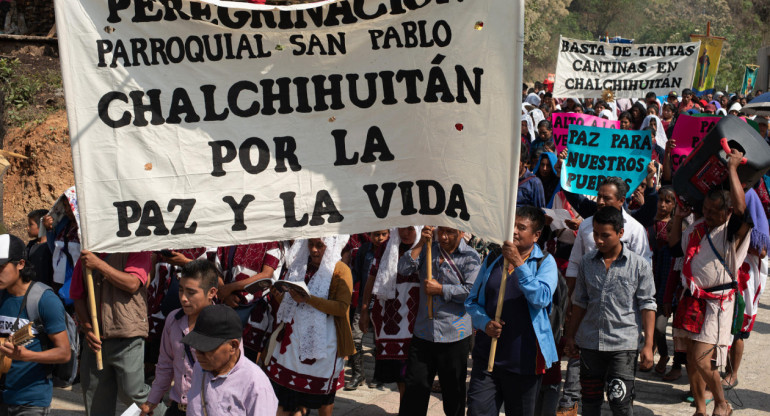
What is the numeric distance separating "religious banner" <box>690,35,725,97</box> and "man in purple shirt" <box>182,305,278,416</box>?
21297 mm

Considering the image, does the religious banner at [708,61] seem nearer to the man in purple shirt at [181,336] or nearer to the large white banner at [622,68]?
the large white banner at [622,68]

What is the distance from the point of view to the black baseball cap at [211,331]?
407 cm

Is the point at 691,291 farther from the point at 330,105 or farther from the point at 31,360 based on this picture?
the point at 31,360

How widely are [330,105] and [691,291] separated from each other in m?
3.46

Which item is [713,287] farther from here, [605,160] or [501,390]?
[605,160]

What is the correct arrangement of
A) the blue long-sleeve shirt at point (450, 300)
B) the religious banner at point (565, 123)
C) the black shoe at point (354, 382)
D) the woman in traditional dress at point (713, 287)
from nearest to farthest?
the blue long-sleeve shirt at point (450, 300)
the woman in traditional dress at point (713, 287)
the black shoe at point (354, 382)
the religious banner at point (565, 123)

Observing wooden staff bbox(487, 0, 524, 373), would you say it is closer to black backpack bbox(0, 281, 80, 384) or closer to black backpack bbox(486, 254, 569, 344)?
black backpack bbox(486, 254, 569, 344)

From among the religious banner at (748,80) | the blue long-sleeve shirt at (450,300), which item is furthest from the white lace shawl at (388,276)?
the religious banner at (748,80)

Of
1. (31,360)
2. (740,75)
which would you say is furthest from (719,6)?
(31,360)

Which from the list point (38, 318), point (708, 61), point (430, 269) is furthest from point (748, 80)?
point (38, 318)

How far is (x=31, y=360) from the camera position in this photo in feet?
16.4

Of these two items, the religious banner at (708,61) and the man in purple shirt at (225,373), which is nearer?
the man in purple shirt at (225,373)

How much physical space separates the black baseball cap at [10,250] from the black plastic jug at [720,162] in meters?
5.10

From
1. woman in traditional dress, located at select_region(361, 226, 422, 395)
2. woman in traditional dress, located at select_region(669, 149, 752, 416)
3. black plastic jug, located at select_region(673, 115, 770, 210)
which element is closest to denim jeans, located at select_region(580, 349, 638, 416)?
woman in traditional dress, located at select_region(669, 149, 752, 416)
